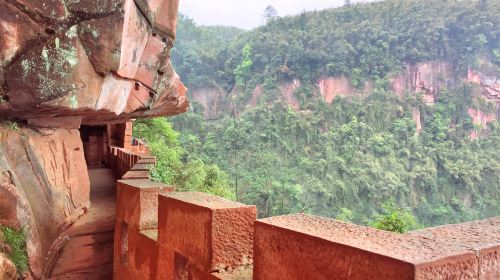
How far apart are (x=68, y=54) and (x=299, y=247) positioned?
412 centimetres

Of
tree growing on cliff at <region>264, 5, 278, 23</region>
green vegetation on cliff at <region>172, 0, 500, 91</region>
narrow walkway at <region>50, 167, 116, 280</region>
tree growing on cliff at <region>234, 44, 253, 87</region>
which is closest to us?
narrow walkway at <region>50, 167, 116, 280</region>

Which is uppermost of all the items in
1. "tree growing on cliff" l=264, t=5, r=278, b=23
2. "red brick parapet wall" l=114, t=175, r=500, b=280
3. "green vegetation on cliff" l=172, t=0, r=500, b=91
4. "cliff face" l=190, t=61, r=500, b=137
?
"tree growing on cliff" l=264, t=5, r=278, b=23

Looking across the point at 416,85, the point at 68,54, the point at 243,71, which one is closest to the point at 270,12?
the point at 243,71

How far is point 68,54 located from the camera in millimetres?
4555

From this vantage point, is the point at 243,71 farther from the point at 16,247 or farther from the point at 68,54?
the point at 16,247

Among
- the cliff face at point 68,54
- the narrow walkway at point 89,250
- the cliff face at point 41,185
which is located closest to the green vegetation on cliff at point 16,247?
the cliff face at point 41,185

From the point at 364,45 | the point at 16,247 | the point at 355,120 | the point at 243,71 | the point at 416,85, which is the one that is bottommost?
the point at 16,247

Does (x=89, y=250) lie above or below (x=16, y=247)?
below

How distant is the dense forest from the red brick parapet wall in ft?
Result: 78.4

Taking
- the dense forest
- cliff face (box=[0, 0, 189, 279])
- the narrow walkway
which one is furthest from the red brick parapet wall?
the dense forest

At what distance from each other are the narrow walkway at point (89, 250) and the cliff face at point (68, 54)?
156 centimetres

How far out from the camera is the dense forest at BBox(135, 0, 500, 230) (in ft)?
113

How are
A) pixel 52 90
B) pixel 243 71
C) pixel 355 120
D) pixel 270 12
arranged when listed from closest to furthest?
→ pixel 52 90
pixel 355 120
pixel 243 71
pixel 270 12

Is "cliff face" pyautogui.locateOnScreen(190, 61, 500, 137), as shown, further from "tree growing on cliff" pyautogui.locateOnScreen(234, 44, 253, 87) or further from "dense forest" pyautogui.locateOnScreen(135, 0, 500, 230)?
"tree growing on cliff" pyautogui.locateOnScreen(234, 44, 253, 87)
